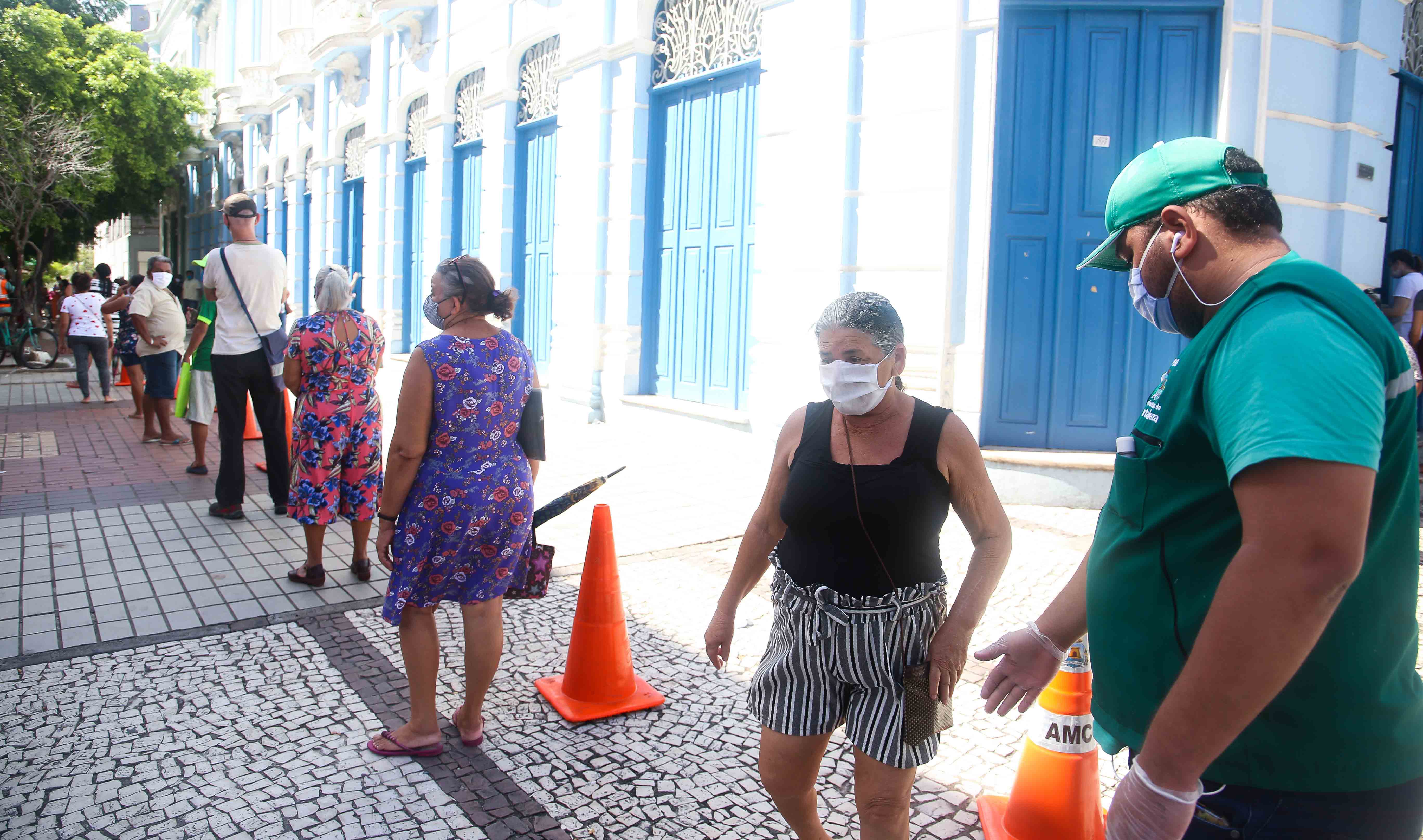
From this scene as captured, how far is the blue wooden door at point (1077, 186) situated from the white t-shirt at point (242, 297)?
4812 millimetres

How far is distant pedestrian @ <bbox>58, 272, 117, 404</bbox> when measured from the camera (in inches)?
494

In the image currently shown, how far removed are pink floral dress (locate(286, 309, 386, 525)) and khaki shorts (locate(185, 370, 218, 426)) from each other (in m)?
3.20

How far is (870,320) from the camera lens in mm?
2365

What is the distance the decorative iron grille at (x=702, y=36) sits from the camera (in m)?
8.30

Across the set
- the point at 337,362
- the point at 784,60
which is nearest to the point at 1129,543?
the point at 337,362

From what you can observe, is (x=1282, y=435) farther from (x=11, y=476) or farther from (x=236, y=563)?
(x=11, y=476)

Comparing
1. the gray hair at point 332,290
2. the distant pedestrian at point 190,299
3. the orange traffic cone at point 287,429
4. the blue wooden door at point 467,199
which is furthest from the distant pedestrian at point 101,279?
the gray hair at point 332,290

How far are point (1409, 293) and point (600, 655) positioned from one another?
7314 millimetres

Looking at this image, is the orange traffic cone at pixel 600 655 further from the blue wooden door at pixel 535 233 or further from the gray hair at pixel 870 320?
the blue wooden door at pixel 535 233

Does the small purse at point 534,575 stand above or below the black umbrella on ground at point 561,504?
below

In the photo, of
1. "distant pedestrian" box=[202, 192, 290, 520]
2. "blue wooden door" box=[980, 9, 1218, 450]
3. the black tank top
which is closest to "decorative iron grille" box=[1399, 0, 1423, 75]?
"blue wooden door" box=[980, 9, 1218, 450]

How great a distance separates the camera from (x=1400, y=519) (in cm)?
141

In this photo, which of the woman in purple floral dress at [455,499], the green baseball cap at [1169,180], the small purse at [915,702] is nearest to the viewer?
the green baseball cap at [1169,180]

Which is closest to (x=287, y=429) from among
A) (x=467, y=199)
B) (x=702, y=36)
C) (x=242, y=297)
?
(x=242, y=297)
